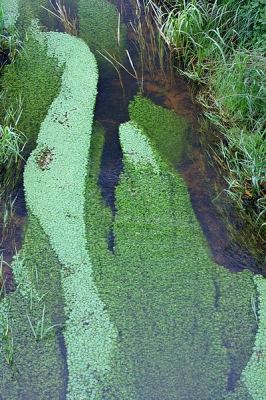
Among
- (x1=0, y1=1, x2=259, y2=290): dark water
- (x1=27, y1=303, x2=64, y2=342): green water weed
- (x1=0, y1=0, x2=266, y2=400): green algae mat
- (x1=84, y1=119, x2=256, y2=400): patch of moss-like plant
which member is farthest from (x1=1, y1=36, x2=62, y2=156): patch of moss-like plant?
(x1=27, y1=303, x2=64, y2=342): green water weed

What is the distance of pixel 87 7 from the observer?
14.8ft

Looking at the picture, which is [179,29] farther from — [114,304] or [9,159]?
[114,304]

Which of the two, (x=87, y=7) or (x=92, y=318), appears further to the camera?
(x=87, y=7)

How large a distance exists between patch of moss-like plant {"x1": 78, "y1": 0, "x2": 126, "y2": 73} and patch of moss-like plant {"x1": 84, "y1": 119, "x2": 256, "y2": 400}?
59.2 inches

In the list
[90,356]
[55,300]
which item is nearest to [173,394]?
[90,356]

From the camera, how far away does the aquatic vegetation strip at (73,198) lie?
221 cm

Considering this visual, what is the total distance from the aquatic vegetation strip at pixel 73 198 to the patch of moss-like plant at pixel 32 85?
0.21ft

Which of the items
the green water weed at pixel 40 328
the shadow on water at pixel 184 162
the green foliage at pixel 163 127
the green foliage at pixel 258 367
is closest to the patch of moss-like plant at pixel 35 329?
the green water weed at pixel 40 328

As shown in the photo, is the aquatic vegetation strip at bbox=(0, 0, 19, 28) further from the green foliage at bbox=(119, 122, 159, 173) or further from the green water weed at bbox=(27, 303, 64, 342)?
the green water weed at bbox=(27, 303, 64, 342)

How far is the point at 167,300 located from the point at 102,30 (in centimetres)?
281

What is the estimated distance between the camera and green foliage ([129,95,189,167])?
3.22 m

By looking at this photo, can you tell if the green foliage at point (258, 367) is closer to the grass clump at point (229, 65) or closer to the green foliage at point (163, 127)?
the grass clump at point (229, 65)

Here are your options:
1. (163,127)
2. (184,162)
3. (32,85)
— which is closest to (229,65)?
(163,127)

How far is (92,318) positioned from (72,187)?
948mm
